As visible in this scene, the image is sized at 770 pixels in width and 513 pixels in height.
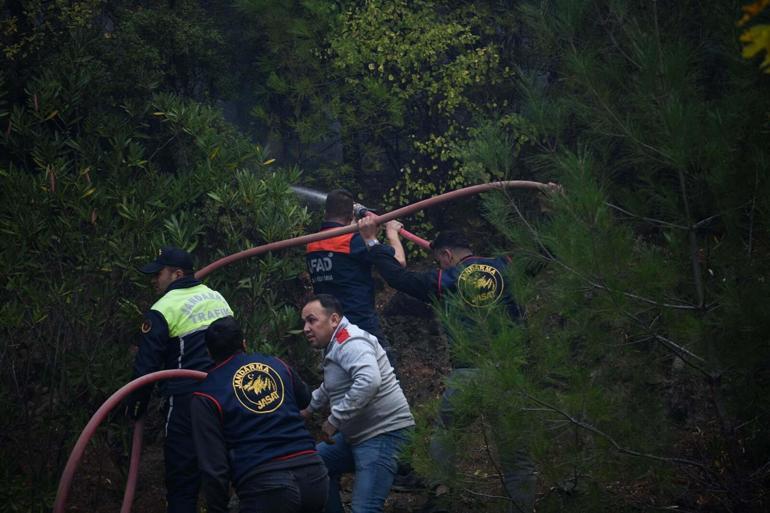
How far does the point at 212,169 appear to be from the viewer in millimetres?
8578

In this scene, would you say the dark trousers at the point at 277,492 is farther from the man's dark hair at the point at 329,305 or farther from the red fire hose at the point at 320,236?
the red fire hose at the point at 320,236

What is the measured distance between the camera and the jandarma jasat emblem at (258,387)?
17.6 feet

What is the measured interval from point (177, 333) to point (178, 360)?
20 cm

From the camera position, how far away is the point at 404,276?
704cm

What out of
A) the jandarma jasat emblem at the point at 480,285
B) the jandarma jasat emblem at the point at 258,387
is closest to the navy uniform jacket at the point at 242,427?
the jandarma jasat emblem at the point at 258,387

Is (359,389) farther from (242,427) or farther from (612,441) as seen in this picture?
(612,441)

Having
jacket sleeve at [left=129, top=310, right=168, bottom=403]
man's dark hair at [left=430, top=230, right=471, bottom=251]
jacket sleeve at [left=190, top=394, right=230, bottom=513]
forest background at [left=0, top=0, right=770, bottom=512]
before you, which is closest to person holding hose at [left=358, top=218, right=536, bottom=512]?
man's dark hair at [left=430, top=230, right=471, bottom=251]

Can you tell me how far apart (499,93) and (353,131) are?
69.8 inches

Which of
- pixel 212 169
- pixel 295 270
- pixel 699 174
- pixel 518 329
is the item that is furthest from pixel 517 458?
pixel 212 169

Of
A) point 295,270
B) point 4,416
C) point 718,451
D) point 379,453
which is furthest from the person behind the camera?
point 295,270

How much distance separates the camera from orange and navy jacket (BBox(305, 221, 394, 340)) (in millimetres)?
7488

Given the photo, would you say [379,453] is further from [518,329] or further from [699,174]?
[699,174]

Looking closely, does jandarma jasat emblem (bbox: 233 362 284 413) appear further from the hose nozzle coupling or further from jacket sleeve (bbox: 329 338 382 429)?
the hose nozzle coupling

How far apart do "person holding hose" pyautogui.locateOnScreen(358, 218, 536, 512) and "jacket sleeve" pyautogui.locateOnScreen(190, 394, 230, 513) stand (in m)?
1.23
